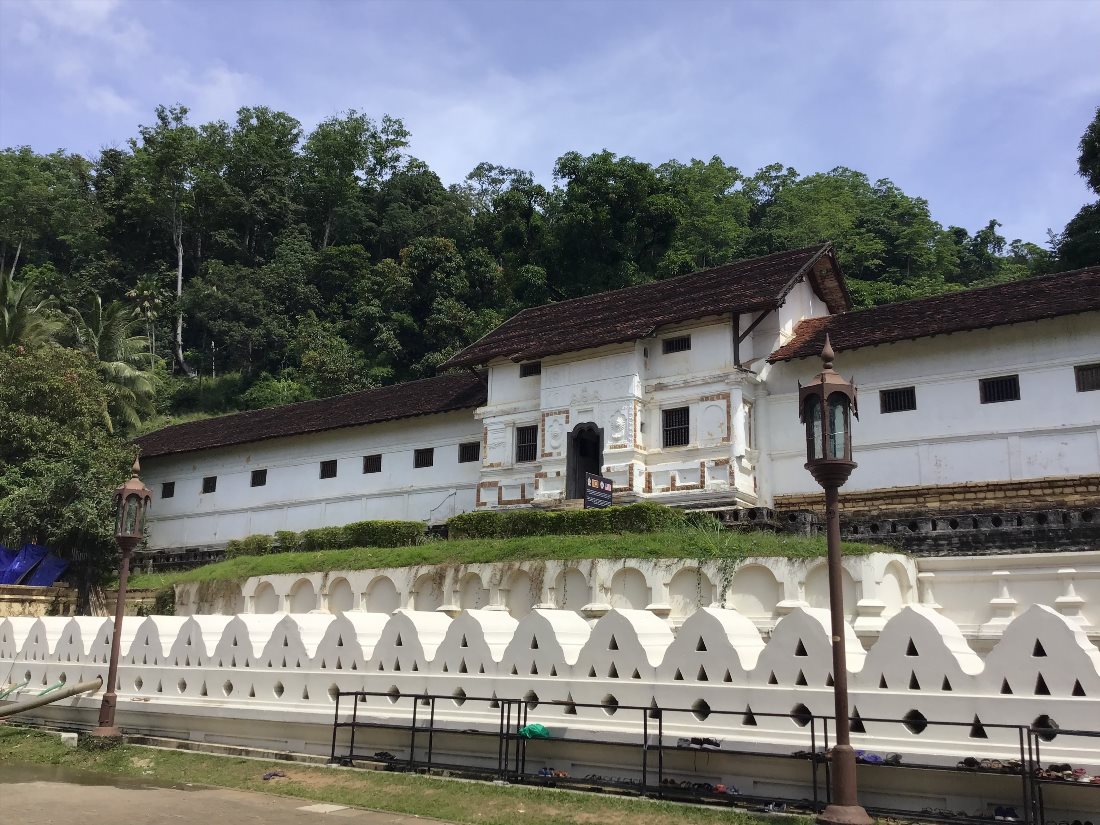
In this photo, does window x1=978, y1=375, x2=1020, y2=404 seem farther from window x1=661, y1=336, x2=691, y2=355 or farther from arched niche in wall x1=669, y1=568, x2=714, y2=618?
arched niche in wall x1=669, y1=568, x2=714, y2=618

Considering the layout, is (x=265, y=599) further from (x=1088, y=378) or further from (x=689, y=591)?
(x=1088, y=378)

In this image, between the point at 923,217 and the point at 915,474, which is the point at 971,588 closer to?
the point at 915,474

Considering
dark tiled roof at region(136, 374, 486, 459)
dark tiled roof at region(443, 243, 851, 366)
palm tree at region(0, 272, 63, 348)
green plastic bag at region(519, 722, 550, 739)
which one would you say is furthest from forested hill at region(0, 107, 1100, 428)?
green plastic bag at region(519, 722, 550, 739)

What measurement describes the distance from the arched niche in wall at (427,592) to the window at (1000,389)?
43.9ft

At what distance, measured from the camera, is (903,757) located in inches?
377

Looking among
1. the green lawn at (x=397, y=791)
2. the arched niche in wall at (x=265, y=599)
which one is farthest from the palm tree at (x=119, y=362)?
the green lawn at (x=397, y=791)

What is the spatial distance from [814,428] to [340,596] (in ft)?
59.0

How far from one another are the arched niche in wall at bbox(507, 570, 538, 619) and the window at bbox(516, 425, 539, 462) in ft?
26.5

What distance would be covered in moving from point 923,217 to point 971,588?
48.0 m

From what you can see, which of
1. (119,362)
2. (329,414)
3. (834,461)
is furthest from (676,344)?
(119,362)

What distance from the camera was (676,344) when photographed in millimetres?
28188

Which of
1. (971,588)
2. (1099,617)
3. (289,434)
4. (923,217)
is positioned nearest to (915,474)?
A: (971,588)

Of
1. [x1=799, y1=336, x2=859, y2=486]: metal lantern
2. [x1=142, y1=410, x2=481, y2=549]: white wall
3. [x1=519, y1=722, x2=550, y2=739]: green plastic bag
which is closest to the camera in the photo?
[x1=799, y1=336, x2=859, y2=486]: metal lantern

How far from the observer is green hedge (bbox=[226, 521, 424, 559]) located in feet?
89.2
